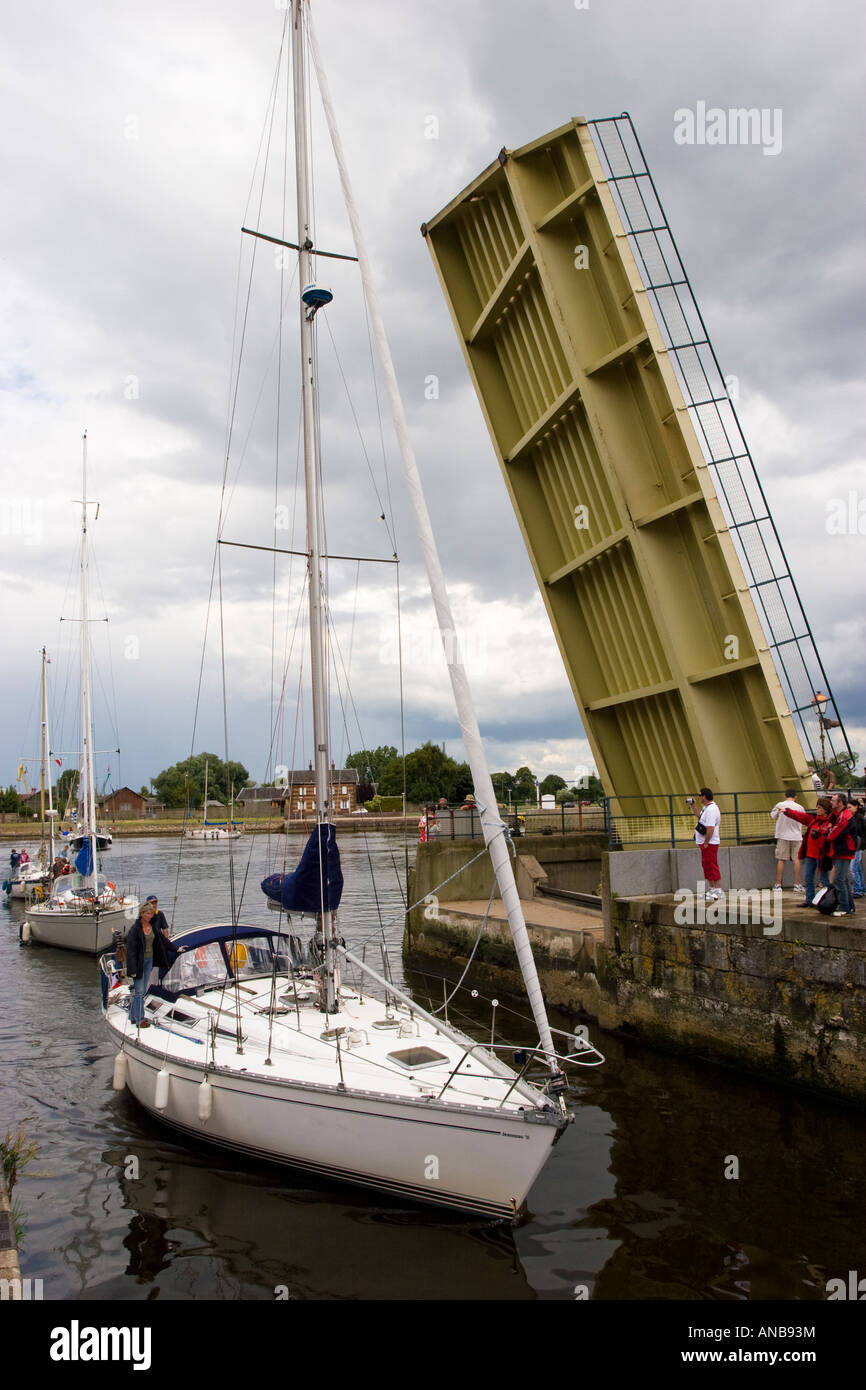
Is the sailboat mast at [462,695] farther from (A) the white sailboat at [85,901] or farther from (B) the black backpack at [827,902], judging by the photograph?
(A) the white sailboat at [85,901]

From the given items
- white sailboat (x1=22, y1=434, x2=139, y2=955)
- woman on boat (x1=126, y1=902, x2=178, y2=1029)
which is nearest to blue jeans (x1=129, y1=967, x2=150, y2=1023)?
woman on boat (x1=126, y1=902, x2=178, y2=1029)

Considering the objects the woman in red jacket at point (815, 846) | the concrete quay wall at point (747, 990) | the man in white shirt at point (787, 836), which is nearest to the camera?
the concrete quay wall at point (747, 990)

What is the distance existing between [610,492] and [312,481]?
530 centimetres

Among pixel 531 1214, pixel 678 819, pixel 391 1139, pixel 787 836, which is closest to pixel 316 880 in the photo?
pixel 391 1139

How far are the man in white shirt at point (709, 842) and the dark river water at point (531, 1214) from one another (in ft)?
7.68

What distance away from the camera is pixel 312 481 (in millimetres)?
9477

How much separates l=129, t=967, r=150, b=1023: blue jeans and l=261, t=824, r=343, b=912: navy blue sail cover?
2088mm

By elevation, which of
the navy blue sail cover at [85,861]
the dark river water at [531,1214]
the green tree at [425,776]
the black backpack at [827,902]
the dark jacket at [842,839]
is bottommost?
the dark river water at [531,1214]

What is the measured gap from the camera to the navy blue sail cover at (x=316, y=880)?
346 inches

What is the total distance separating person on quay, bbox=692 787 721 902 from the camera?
11.1 meters

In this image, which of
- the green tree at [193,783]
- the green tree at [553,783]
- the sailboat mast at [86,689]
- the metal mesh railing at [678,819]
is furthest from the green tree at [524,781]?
the metal mesh railing at [678,819]

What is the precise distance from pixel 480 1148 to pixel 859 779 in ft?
33.3

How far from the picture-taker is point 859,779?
13.8 meters
